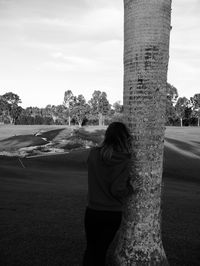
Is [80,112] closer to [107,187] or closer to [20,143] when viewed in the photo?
[20,143]

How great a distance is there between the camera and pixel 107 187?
4.78 meters

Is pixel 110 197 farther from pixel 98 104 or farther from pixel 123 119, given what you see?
pixel 98 104

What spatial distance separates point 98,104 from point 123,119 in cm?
15511

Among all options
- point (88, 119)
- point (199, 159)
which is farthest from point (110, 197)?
point (88, 119)

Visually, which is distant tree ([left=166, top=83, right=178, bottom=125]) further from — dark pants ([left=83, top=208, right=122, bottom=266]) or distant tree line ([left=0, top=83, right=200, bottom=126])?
dark pants ([left=83, top=208, right=122, bottom=266])

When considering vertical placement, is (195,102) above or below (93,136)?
above

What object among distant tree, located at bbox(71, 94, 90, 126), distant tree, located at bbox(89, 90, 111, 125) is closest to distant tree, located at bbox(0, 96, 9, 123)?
distant tree, located at bbox(71, 94, 90, 126)

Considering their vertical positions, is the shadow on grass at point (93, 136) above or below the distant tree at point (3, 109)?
below

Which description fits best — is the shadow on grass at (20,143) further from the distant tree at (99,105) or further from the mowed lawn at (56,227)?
the distant tree at (99,105)

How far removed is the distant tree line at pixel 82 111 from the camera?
462ft

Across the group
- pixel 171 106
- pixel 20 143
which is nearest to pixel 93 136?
pixel 20 143

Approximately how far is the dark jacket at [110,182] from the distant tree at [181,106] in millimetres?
132960

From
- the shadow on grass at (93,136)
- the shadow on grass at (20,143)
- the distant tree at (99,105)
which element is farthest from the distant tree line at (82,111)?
the shadow on grass at (20,143)

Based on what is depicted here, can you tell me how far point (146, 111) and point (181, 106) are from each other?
457 feet
